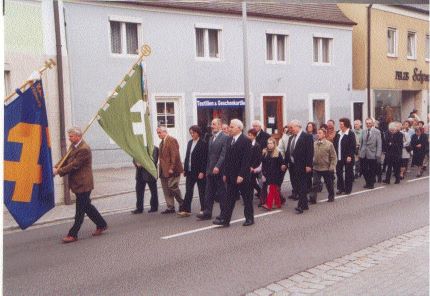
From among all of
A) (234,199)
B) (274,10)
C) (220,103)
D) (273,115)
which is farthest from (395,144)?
(274,10)

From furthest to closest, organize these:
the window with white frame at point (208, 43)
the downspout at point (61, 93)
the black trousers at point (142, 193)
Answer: the window with white frame at point (208, 43), the downspout at point (61, 93), the black trousers at point (142, 193)

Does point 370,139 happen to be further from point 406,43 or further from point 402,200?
point 406,43

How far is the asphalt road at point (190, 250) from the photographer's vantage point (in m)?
5.39

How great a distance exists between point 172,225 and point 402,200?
487cm

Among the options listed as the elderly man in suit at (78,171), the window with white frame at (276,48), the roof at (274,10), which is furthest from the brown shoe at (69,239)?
the window with white frame at (276,48)

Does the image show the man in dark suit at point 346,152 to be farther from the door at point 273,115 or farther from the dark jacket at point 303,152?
the door at point 273,115

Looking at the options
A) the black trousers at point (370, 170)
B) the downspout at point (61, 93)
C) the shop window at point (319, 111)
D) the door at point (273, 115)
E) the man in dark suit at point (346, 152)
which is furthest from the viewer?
the shop window at point (319, 111)

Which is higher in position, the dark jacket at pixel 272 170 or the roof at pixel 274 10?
the roof at pixel 274 10

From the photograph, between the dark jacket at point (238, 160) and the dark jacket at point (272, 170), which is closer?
the dark jacket at point (238, 160)

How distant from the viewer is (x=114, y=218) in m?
9.30

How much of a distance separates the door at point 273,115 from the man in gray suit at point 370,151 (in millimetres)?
8473

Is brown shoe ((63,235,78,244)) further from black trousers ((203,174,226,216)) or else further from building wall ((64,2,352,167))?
building wall ((64,2,352,167))

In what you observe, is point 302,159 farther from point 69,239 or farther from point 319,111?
point 319,111

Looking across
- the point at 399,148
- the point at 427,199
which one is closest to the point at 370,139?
the point at 399,148
